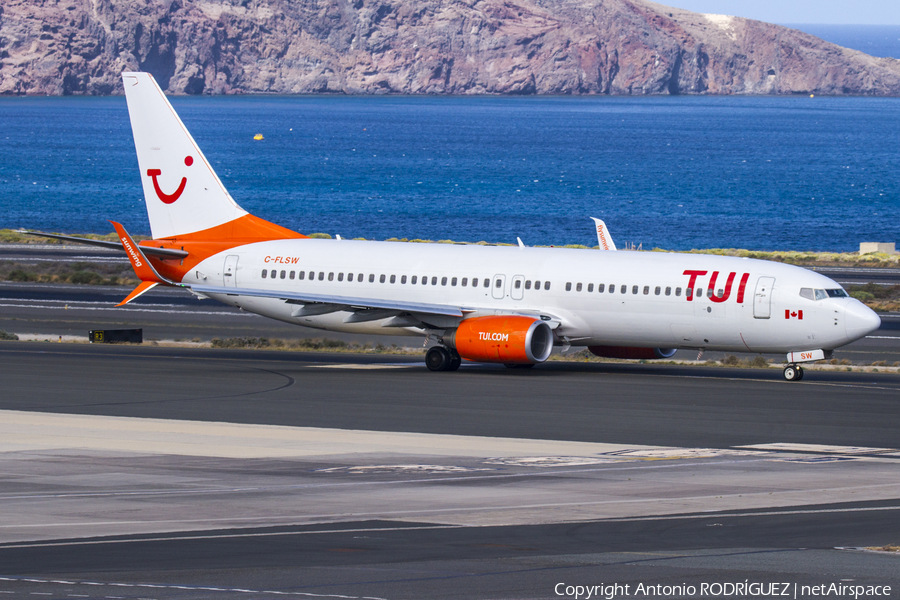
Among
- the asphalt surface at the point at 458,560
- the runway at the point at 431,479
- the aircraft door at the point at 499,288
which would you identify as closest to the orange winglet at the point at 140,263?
the runway at the point at 431,479

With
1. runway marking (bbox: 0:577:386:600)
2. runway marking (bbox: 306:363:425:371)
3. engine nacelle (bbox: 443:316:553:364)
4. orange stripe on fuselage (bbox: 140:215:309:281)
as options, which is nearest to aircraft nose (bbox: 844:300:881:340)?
engine nacelle (bbox: 443:316:553:364)

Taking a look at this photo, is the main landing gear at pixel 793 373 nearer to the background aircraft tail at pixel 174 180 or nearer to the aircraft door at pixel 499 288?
the aircraft door at pixel 499 288

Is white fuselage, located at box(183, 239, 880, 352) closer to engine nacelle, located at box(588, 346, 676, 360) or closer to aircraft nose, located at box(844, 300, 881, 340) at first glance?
aircraft nose, located at box(844, 300, 881, 340)

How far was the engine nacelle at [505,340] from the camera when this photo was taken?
38438 mm

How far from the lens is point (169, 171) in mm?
47125

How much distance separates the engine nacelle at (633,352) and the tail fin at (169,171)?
1428cm

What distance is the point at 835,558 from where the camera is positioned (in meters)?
15.4

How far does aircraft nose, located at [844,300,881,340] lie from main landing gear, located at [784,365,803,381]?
7.19 feet

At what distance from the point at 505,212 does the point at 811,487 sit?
135 meters

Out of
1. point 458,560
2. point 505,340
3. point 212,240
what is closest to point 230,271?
point 212,240

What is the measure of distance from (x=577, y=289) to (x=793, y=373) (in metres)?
6.98

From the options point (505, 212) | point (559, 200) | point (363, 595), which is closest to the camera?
point (363, 595)

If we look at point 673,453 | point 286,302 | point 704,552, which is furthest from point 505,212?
point 704,552

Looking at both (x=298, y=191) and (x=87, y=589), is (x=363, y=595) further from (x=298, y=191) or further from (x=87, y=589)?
(x=298, y=191)
